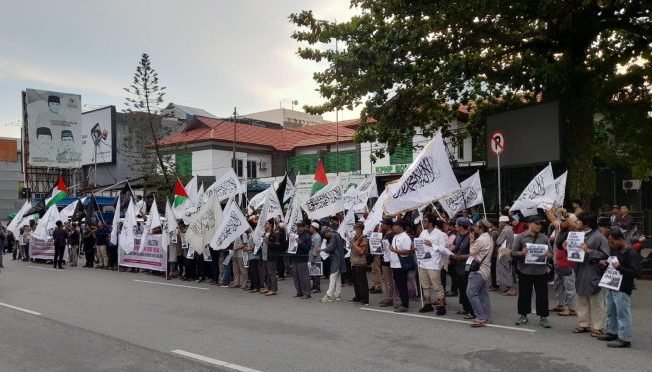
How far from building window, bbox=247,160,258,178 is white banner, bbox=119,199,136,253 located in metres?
23.9

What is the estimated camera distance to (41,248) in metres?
24.3

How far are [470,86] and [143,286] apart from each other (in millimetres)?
12871

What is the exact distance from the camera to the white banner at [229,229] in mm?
14109

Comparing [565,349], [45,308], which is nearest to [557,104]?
[565,349]

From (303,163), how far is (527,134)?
24868mm

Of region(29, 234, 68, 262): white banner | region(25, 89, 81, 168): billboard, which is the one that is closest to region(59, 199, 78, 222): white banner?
region(29, 234, 68, 262): white banner

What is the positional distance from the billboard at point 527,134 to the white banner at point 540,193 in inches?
163

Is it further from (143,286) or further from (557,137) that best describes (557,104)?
(143,286)

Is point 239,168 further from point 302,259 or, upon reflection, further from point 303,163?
point 302,259

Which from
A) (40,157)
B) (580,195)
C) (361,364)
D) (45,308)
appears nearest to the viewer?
(361,364)

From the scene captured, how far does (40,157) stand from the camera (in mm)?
48531

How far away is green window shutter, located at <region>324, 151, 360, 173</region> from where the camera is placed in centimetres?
3766

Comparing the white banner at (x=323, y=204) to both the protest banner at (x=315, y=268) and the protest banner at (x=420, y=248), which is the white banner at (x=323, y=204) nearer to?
the protest banner at (x=315, y=268)

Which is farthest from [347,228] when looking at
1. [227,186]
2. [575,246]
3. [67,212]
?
[67,212]
